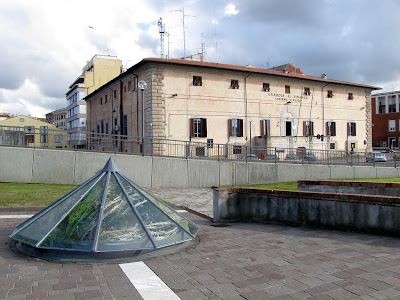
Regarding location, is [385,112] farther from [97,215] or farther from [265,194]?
[97,215]

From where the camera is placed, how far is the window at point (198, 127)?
34.7 metres

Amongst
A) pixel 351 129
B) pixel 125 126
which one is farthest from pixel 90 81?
pixel 351 129

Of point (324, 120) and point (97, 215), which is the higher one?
point (324, 120)

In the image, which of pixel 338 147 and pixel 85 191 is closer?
A: pixel 85 191

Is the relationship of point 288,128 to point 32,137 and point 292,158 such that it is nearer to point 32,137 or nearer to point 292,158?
point 292,158

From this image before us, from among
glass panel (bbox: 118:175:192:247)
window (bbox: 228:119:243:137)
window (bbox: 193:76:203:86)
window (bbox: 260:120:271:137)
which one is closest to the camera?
glass panel (bbox: 118:175:192:247)

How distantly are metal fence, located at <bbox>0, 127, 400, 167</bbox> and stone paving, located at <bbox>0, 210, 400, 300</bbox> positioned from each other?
10115 millimetres

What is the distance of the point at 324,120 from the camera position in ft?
142

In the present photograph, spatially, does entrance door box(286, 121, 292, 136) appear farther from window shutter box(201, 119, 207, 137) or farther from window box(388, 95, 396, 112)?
window box(388, 95, 396, 112)

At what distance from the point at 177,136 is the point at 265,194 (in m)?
24.7

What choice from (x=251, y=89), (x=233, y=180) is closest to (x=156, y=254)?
(x=233, y=180)

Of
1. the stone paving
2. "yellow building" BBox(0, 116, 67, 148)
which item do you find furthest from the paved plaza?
"yellow building" BBox(0, 116, 67, 148)

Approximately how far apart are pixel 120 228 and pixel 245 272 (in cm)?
235

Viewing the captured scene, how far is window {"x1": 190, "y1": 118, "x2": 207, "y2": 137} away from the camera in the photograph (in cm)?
3465
